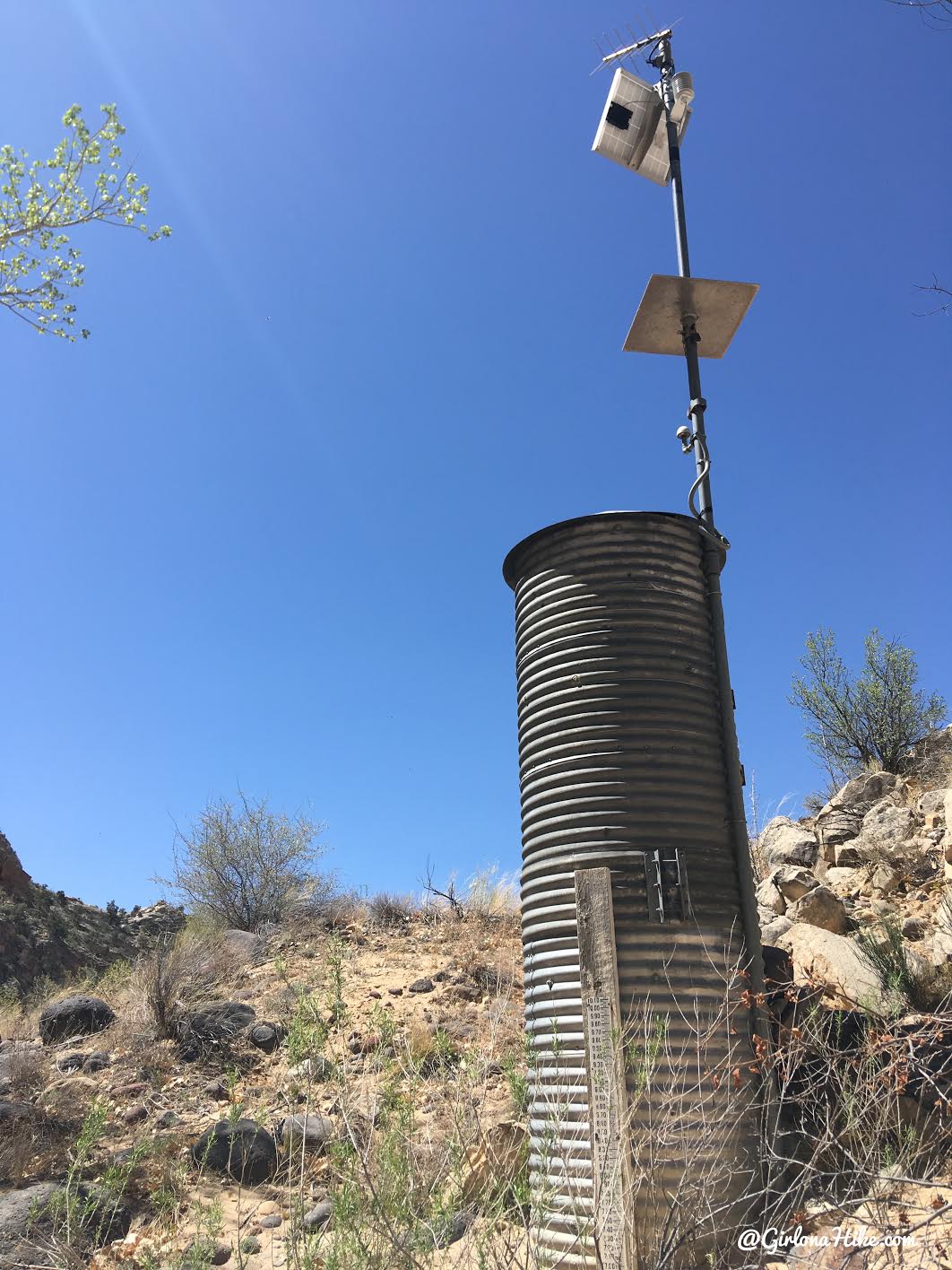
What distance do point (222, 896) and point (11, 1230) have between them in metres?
10.1

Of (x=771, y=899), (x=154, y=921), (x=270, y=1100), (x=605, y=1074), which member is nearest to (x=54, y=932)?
(x=154, y=921)

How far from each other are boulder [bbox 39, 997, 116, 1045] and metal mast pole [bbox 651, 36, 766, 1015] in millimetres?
7345

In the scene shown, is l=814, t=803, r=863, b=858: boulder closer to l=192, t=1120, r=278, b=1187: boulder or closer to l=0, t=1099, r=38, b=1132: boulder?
l=192, t=1120, r=278, b=1187: boulder

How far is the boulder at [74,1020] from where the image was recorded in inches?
375

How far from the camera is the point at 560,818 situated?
213 inches

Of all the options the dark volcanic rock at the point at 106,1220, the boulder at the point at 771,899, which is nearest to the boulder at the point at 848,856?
the boulder at the point at 771,899

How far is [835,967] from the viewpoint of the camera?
6.56 m

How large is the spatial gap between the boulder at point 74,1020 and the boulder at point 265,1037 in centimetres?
175

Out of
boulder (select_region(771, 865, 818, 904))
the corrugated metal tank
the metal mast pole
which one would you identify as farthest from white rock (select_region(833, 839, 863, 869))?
the corrugated metal tank

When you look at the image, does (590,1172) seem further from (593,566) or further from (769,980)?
(593,566)

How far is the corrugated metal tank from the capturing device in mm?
4871

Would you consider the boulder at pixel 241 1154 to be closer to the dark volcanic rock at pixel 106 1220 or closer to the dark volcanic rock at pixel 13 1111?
the dark volcanic rock at pixel 106 1220

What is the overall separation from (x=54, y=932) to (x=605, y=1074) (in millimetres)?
13641

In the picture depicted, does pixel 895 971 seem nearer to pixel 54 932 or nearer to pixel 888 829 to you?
pixel 888 829
